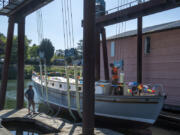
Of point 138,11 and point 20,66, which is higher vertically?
point 138,11

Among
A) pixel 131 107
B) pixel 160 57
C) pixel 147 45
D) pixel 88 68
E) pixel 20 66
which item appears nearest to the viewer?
pixel 88 68

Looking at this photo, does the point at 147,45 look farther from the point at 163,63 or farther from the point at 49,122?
the point at 49,122

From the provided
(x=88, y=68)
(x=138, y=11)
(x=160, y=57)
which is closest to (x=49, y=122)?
(x=88, y=68)

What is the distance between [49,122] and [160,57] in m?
9.66

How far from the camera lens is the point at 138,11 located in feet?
41.3

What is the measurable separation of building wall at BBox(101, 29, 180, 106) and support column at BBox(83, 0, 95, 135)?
8.78 m

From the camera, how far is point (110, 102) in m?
10.5

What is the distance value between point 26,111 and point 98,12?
30.5 ft

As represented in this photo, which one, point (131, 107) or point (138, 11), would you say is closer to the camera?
point (131, 107)

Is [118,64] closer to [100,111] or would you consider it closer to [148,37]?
[100,111]

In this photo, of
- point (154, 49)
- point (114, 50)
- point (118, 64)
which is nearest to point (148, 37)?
point (154, 49)

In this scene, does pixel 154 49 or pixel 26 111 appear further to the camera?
pixel 154 49

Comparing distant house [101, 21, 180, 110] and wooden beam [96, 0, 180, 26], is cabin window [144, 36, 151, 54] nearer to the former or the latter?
distant house [101, 21, 180, 110]

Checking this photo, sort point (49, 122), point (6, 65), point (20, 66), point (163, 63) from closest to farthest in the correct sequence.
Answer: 1. point (49, 122)
2. point (20, 66)
3. point (6, 65)
4. point (163, 63)
